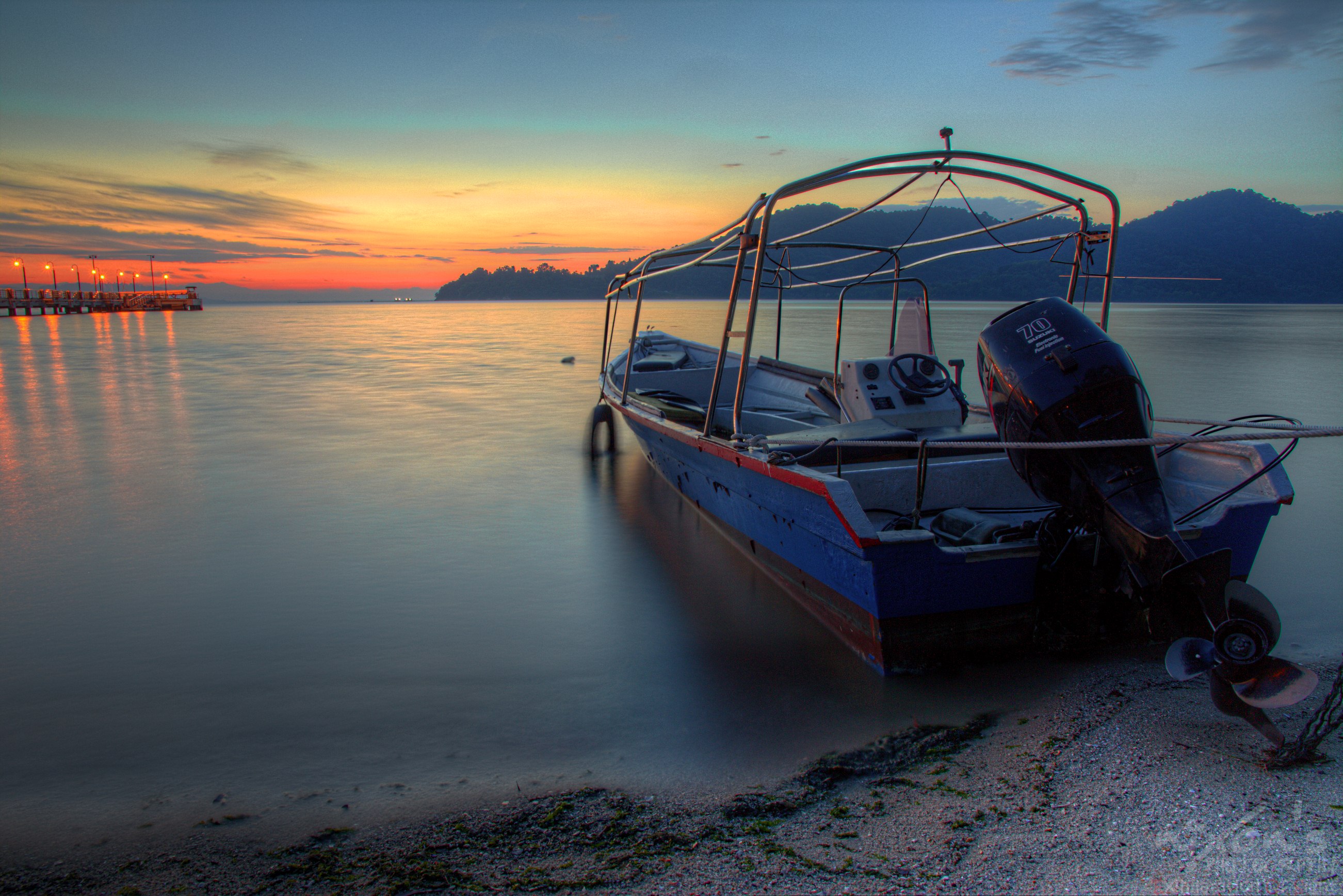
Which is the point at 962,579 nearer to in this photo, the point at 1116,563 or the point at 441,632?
the point at 1116,563

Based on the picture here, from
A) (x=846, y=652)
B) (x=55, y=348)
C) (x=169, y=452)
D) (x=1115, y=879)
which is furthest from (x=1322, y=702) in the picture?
(x=55, y=348)

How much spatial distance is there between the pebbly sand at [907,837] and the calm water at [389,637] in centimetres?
25

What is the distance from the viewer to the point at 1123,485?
11.1 feet

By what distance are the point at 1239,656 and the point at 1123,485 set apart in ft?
2.78

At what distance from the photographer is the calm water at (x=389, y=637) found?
A: 11.3ft

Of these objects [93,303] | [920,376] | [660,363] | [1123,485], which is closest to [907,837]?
[1123,485]

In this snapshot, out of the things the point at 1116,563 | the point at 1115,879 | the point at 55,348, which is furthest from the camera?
the point at 55,348

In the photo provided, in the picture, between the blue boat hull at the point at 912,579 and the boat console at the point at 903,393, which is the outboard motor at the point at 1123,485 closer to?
the blue boat hull at the point at 912,579

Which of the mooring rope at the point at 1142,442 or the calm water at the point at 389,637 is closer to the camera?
the mooring rope at the point at 1142,442

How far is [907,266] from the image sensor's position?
6.91m

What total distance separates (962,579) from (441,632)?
3342mm

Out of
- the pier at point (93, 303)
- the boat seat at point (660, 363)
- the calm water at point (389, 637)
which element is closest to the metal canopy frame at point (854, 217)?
the calm water at point (389, 637)

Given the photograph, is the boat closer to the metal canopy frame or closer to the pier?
the metal canopy frame

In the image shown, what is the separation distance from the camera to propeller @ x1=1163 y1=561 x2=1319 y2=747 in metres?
2.77
